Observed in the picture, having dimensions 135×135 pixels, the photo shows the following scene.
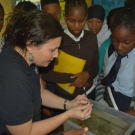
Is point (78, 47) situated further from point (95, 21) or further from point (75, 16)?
point (95, 21)

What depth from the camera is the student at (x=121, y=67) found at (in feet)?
3.83

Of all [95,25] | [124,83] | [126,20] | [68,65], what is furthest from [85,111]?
[95,25]

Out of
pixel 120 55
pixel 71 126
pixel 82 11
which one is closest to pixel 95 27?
pixel 82 11

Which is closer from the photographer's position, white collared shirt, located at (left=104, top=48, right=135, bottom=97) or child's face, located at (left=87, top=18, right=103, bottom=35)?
white collared shirt, located at (left=104, top=48, right=135, bottom=97)

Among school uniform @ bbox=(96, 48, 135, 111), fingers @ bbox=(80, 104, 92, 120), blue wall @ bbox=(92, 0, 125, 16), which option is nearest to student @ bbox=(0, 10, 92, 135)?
fingers @ bbox=(80, 104, 92, 120)

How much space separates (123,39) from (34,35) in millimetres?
601

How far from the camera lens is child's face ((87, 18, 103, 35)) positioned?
1894 mm

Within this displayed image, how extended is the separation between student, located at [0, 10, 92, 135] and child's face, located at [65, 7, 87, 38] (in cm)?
60

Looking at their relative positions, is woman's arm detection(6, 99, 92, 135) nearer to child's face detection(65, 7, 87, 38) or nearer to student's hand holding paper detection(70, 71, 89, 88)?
student's hand holding paper detection(70, 71, 89, 88)

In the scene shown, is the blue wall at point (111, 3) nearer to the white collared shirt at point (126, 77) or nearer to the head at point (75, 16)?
the head at point (75, 16)

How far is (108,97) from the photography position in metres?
1.29

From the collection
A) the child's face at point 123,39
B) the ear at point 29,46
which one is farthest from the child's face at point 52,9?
the ear at point 29,46

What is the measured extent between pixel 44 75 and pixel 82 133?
67 centimetres

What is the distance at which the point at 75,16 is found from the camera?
146 centimetres
